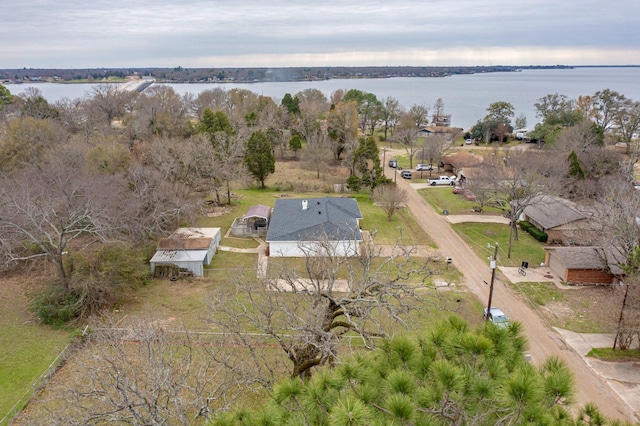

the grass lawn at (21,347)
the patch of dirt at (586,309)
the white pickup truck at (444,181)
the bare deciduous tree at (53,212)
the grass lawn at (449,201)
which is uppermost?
the bare deciduous tree at (53,212)

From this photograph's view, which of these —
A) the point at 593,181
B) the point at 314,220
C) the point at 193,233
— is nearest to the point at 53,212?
the point at 193,233

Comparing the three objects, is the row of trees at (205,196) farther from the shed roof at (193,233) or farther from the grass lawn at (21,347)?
the grass lawn at (21,347)

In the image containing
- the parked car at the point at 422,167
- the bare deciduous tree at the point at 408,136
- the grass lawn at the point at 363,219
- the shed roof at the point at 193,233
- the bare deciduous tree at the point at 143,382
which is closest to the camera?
the bare deciduous tree at the point at 143,382

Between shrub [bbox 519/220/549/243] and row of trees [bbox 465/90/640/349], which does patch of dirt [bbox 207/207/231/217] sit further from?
shrub [bbox 519/220/549/243]

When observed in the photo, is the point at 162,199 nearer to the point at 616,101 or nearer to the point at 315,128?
the point at 315,128

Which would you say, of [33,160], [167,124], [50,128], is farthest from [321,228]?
[167,124]

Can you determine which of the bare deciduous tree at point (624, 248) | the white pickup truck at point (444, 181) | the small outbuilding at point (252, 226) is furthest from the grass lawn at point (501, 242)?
the small outbuilding at point (252, 226)
